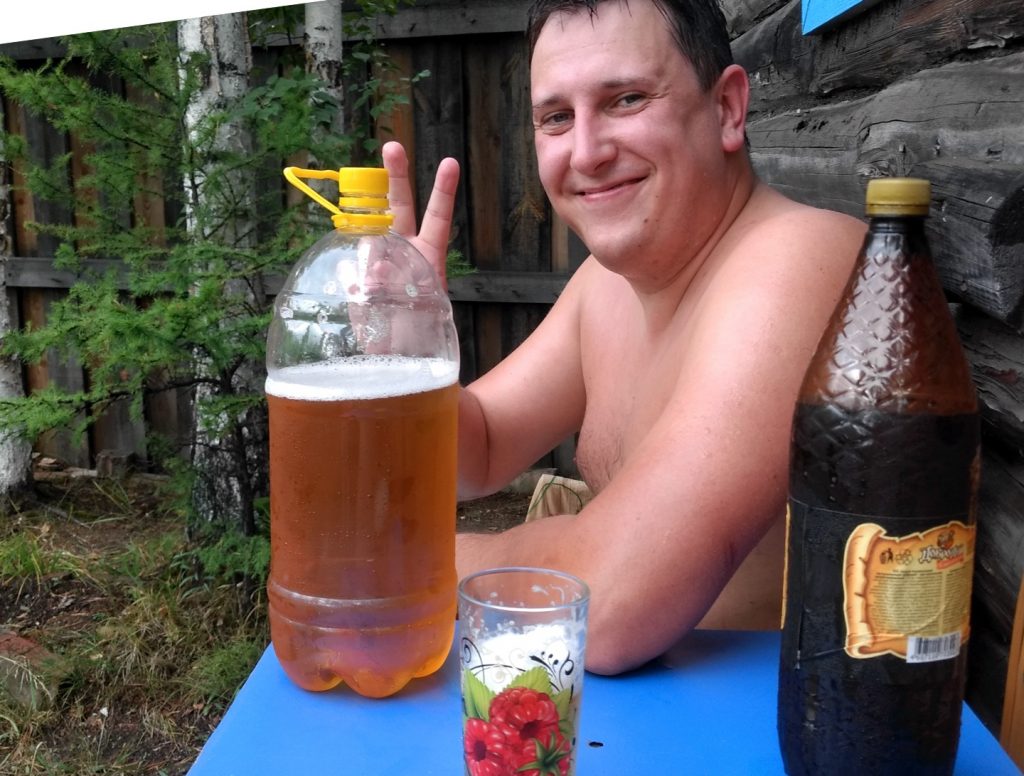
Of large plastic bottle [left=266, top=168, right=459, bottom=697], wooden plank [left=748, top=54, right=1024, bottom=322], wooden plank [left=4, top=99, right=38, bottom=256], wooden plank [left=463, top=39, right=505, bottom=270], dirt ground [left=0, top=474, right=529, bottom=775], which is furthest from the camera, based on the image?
wooden plank [left=4, top=99, right=38, bottom=256]

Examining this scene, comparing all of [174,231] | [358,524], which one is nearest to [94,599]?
[174,231]

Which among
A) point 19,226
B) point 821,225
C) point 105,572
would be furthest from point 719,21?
point 19,226

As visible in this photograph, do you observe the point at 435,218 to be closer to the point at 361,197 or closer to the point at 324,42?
the point at 361,197

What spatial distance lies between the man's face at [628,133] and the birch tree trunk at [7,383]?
12.0ft

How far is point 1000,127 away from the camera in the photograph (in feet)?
4.59

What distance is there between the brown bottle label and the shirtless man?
0.37m

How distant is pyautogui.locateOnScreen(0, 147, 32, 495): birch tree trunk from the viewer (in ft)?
14.6

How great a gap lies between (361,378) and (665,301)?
31.7 inches

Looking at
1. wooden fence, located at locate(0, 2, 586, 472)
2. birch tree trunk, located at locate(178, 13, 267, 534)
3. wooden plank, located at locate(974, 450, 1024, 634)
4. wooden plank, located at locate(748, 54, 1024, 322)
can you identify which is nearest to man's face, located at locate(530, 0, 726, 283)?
wooden plank, located at locate(748, 54, 1024, 322)

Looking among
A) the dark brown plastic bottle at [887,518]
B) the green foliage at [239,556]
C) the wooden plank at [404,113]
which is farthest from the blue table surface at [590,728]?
the wooden plank at [404,113]

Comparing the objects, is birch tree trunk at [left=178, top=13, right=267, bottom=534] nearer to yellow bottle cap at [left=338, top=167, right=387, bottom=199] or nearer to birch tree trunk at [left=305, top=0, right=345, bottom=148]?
birch tree trunk at [left=305, top=0, right=345, bottom=148]

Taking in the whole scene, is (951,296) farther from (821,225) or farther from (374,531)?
(374,531)

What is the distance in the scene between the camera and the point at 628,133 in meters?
1.61

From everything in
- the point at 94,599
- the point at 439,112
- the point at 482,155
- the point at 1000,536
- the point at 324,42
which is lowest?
the point at 94,599
